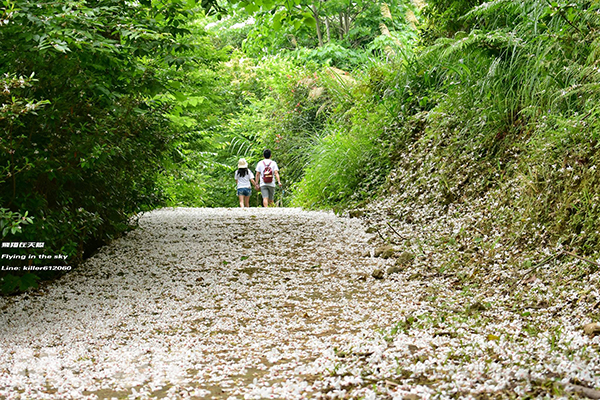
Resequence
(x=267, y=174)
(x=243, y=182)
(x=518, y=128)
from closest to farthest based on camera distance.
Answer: (x=518, y=128) → (x=267, y=174) → (x=243, y=182)

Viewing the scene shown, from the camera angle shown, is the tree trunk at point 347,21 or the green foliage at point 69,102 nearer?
the green foliage at point 69,102

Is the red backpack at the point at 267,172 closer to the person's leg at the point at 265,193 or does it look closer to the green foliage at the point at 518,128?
the person's leg at the point at 265,193

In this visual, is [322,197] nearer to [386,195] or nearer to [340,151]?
[340,151]

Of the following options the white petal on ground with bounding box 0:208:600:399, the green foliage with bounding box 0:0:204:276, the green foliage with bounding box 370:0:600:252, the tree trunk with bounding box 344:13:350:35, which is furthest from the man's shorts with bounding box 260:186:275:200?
the tree trunk with bounding box 344:13:350:35

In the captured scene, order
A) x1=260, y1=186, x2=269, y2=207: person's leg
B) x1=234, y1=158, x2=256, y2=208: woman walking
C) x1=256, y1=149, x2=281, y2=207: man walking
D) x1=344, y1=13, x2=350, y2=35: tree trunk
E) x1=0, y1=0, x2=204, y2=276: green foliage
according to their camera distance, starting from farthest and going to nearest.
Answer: x1=344, y1=13, x2=350, y2=35: tree trunk, x1=234, y1=158, x2=256, y2=208: woman walking, x1=260, y1=186, x2=269, y2=207: person's leg, x1=256, y1=149, x2=281, y2=207: man walking, x1=0, y1=0, x2=204, y2=276: green foliage

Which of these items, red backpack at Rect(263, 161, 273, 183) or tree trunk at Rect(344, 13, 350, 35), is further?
tree trunk at Rect(344, 13, 350, 35)

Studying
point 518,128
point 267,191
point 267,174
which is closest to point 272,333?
point 518,128

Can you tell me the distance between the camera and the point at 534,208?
4309 millimetres

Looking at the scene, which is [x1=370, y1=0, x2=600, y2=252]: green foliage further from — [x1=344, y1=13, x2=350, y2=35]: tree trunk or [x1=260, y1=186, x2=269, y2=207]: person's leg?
[x1=344, y1=13, x2=350, y2=35]: tree trunk

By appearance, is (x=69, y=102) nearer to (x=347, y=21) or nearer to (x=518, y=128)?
(x=518, y=128)

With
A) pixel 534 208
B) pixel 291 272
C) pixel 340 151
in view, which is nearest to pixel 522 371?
pixel 534 208

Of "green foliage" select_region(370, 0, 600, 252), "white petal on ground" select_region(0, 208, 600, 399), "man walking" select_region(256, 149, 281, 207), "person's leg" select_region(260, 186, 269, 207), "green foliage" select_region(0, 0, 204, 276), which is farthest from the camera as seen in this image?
"person's leg" select_region(260, 186, 269, 207)

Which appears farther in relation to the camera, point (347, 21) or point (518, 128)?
point (347, 21)

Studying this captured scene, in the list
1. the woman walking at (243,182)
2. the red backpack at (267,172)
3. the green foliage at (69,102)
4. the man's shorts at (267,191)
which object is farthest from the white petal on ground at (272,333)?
the woman walking at (243,182)
